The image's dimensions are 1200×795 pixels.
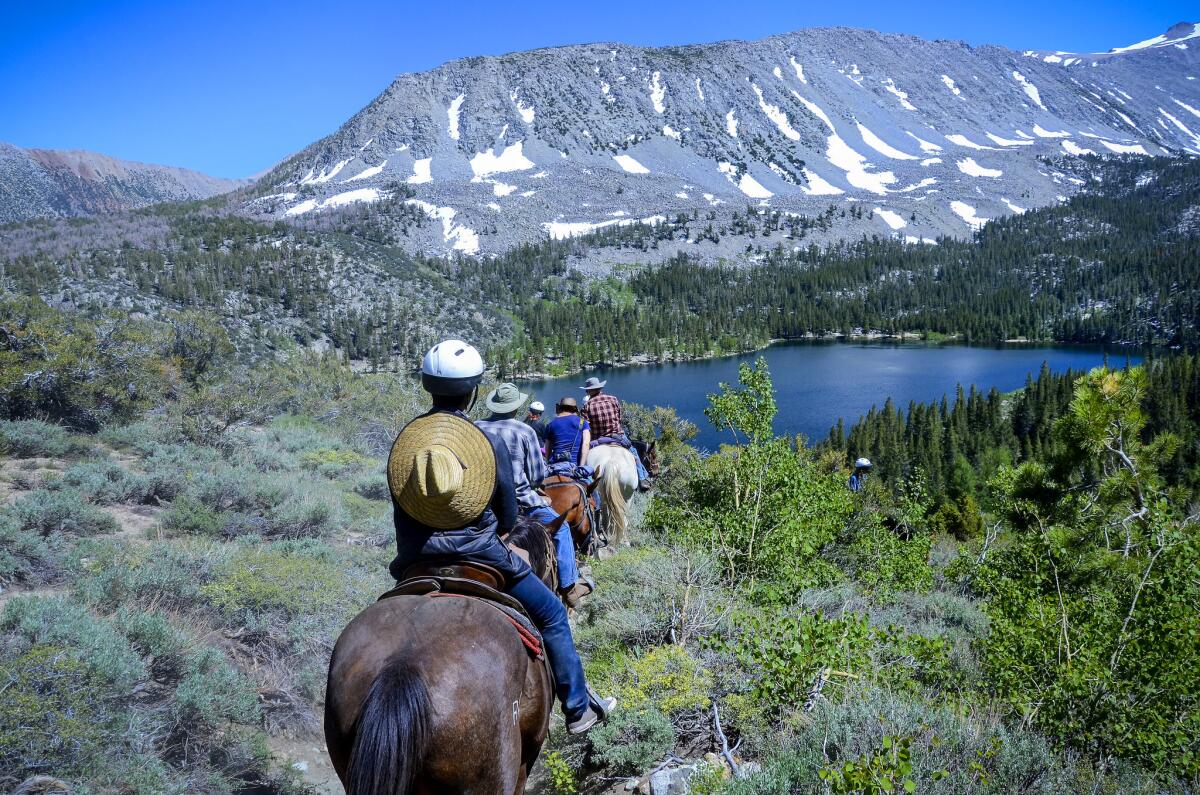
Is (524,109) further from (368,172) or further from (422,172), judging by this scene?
(368,172)

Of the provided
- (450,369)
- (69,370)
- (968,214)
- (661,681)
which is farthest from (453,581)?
(968,214)

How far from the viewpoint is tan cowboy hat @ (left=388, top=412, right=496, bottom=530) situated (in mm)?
3035

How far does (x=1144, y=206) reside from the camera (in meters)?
152

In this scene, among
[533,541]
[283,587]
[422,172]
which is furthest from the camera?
[422,172]

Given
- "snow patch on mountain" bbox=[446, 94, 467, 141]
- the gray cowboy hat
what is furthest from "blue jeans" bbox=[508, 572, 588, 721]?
"snow patch on mountain" bbox=[446, 94, 467, 141]

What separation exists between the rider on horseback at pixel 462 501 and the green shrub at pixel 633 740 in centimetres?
115

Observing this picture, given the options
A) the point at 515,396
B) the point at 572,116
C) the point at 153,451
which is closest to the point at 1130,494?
the point at 515,396

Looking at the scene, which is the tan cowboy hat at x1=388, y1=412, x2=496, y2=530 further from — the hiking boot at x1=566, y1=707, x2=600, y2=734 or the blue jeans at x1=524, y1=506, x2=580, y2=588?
the blue jeans at x1=524, y1=506, x2=580, y2=588

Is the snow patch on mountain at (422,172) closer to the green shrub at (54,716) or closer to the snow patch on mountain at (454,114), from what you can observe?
the snow patch on mountain at (454,114)

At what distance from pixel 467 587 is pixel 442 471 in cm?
67

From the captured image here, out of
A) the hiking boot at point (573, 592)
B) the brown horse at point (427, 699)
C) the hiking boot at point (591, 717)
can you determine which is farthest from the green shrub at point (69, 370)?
the hiking boot at point (591, 717)

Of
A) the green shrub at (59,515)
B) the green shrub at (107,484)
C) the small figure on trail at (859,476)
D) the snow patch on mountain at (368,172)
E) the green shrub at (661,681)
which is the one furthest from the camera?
the snow patch on mountain at (368,172)

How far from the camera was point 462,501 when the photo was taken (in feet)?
10.4

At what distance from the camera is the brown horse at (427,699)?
2607mm
